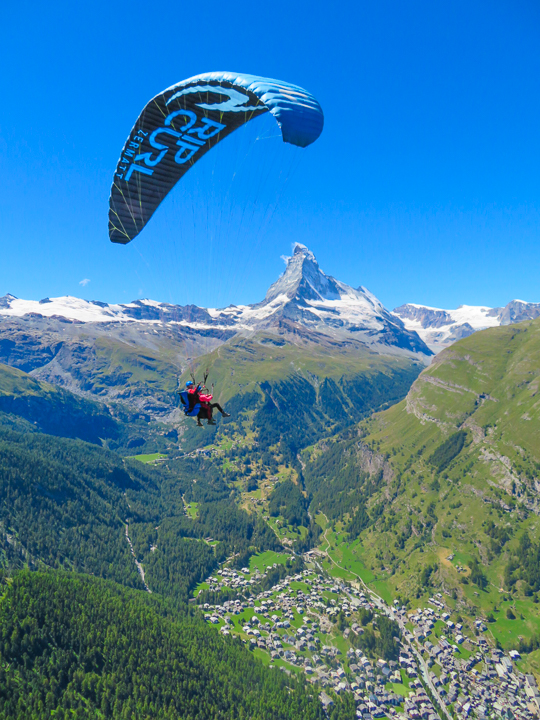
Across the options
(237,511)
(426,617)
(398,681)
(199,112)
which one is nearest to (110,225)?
(199,112)

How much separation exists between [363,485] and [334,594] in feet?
256

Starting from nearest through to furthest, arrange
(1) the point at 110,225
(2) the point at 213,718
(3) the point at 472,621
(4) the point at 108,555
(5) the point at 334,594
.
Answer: (1) the point at 110,225 → (2) the point at 213,718 → (3) the point at 472,621 → (5) the point at 334,594 → (4) the point at 108,555

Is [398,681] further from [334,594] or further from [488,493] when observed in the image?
[488,493]

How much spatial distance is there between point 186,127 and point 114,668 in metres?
89.3

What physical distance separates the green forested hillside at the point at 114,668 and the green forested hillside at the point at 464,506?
57960 mm

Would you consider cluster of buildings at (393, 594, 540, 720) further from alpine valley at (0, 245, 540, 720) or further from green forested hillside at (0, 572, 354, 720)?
green forested hillside at (0, 572, 354, 720)

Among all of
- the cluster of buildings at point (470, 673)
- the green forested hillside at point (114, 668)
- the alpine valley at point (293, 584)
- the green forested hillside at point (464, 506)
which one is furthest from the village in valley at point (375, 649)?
the green forested hillside at point (464, 506)

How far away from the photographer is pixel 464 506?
140 m

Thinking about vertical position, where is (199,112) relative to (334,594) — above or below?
above

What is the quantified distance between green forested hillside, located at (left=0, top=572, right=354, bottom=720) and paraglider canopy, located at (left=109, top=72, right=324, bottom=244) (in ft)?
250

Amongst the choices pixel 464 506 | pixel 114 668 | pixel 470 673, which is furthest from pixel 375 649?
pixel 464 506

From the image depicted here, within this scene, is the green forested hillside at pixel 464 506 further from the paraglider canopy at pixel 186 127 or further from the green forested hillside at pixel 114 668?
the paraglider canopy at pixel 186 127

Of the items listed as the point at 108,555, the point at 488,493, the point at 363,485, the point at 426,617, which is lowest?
the point at 108,555

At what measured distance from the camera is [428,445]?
182 m
